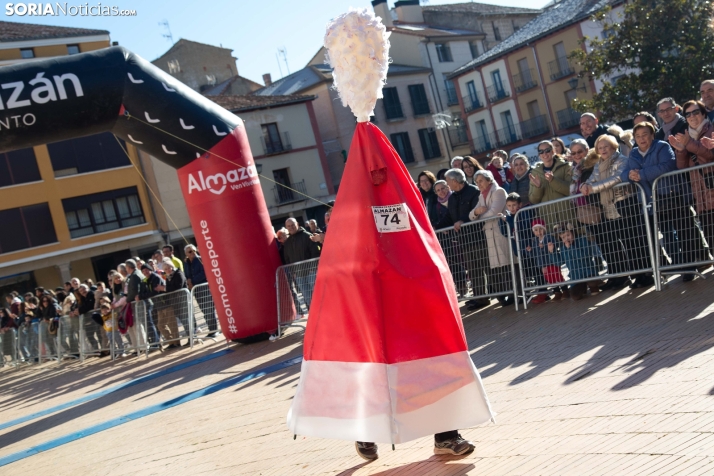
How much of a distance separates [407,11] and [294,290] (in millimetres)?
55568

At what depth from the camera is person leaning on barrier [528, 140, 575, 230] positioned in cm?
936

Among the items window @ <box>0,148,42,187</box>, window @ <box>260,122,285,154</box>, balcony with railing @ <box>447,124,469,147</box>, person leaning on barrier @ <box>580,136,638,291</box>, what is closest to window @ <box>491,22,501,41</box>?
balcony with railing @ <box>447,124,469,147</box>

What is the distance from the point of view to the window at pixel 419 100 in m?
57.0

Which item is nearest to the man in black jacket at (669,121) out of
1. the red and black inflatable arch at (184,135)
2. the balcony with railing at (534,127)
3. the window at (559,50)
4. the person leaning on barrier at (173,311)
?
the red and black inflatable arch at (184,135)

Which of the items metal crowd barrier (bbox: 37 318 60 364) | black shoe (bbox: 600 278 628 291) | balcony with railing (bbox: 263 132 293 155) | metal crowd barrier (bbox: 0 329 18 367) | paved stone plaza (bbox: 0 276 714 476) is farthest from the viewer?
balcony with railing (bbox: 263 132 293 155)

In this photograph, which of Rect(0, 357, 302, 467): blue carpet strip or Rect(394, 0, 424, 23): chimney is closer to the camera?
Rect(0, 357, 302, 467): blue carpet strip

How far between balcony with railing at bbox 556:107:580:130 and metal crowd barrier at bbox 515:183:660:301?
4218cm

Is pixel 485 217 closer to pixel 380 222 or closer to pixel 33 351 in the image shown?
pixel 380 222

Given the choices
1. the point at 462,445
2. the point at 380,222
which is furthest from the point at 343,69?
the point at 462,445

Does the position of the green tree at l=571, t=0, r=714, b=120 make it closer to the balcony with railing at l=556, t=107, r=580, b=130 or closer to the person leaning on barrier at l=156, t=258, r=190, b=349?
the balcony with railing at l=556, t=107, r=580, b=130

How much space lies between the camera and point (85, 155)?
41.8 metres

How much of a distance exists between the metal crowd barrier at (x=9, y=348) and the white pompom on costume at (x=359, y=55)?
1767 cm

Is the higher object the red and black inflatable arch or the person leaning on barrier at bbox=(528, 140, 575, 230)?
the red and black inflatable arch

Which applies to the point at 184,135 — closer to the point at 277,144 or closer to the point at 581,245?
the point at 581,245
